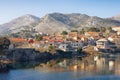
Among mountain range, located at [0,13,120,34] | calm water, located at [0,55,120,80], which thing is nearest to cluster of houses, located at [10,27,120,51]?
calm water, located at [0,55,120,80]

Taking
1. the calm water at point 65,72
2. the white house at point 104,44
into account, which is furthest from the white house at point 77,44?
the calm water at point 65,72

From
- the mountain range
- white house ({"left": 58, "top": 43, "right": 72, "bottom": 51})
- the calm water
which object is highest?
the mountain range

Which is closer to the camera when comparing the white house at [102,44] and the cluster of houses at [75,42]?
the cluster of houses at [75,42]

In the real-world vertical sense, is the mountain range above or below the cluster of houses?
above


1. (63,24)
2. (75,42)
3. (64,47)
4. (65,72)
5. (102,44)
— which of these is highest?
(63,24)

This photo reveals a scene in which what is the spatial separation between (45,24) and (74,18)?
107ft

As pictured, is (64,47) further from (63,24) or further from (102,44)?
(63,24)

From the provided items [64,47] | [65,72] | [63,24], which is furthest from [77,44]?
[63,24]

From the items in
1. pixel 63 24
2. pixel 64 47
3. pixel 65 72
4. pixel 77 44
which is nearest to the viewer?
pixel 65 72

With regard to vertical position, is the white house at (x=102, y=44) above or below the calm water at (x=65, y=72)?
above

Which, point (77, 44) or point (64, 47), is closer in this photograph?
point (64, 47)

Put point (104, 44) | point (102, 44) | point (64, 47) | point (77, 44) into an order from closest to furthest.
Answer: point (64, 47) < point (77, 44) < point (104, 44) < point (102, 44)

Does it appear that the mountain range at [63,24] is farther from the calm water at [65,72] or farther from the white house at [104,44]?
the calm water at [65,72]

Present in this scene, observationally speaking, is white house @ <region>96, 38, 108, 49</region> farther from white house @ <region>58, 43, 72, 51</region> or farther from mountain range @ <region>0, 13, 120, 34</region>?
mountain range @ <region>0, 13, 120, 34</region>
